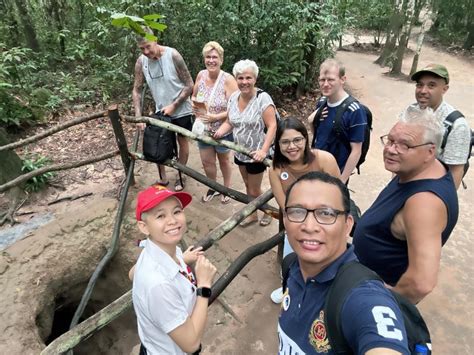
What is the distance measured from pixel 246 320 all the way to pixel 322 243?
217 cm

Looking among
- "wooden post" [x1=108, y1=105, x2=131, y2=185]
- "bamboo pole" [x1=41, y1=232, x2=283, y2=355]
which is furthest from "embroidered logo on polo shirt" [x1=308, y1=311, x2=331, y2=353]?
"wooden post" [x1=108, y1=105, x2=131, y2=185]

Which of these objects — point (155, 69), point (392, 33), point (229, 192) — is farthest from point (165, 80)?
point (392, 33)

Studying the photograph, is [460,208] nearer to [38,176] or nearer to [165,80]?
[165,80]

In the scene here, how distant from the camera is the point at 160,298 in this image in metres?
1.51

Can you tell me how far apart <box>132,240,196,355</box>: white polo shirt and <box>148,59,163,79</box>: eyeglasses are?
9.58 ft

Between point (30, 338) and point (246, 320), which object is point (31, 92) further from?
point (246, 320)

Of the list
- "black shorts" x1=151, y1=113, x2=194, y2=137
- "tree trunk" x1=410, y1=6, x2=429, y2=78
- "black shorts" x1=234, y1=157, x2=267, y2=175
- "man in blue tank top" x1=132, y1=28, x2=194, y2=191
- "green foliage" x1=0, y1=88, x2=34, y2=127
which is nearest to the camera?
"black shorts" x1=234, y1=157, x2=267, y2=175

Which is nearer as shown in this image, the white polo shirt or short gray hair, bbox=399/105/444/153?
the white polo shirt

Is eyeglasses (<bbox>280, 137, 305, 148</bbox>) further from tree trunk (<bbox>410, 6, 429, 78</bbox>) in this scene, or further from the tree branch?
tree trunk (<bbox>410, 6, 429, 78</bbox>)

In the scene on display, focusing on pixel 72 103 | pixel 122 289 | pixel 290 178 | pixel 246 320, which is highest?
pixel 290 178

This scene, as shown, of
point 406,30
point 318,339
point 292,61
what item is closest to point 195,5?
point 292,61

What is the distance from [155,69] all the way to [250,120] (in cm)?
146

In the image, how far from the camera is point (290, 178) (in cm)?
270

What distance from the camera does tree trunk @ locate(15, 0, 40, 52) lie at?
344 inches
